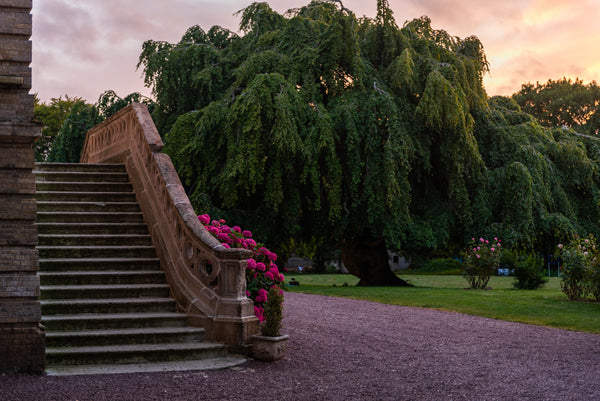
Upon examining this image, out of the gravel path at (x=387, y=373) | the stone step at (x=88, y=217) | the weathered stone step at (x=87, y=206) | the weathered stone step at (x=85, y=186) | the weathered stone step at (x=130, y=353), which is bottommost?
the gravel path at (x=387, y=373)

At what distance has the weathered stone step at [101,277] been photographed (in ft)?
28.1

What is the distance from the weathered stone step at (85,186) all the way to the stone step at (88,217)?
1069 mm

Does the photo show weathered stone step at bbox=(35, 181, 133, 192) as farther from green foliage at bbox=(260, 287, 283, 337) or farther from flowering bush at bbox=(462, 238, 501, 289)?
flowering bush at bbox=(462, 238, 501, 289)

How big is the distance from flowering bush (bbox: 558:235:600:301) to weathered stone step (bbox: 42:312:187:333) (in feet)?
37.4

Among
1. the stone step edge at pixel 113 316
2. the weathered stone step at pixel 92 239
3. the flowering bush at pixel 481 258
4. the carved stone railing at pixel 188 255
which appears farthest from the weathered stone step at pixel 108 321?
the flowering bush at pixel 481 258

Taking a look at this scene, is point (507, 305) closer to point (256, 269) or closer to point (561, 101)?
point (256, 269)

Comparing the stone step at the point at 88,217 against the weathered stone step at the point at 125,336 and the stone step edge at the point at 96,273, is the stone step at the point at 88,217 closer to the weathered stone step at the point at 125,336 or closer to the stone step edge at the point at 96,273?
the stone step edge at the point at 96,273

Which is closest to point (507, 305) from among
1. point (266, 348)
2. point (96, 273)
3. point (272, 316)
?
point (272, 316)

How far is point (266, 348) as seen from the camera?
294 inches

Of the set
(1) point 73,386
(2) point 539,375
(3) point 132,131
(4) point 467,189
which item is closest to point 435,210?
(4) point 467,189

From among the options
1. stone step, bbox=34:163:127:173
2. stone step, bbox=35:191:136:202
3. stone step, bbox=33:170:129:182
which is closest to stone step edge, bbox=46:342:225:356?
stone step, bbox=35:191:136:202

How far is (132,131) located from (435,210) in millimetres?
11376

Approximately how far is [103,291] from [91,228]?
5.74ft

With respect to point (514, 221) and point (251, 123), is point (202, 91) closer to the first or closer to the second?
point (251, 123)
